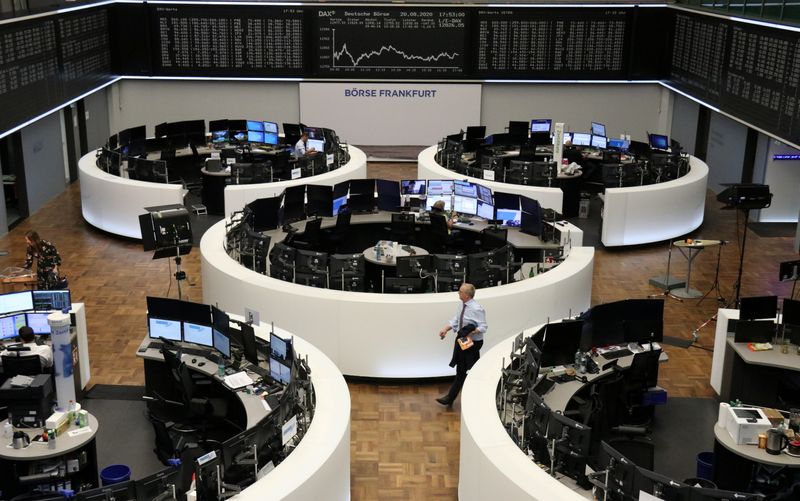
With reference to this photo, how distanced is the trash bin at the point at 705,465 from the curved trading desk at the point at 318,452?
336cm

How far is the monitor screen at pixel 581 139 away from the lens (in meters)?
18.8

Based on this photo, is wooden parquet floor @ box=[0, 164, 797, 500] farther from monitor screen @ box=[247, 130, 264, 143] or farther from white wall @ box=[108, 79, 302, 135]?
monitor screen @ box=[247, 130, 264, 143]

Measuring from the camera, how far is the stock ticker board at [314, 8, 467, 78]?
20.2 m

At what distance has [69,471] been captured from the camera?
813cm

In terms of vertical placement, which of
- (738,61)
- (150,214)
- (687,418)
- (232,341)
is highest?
(738,61)

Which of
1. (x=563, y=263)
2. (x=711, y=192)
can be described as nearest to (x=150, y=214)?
(x=563, y=263)

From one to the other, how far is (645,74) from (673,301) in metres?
8.80

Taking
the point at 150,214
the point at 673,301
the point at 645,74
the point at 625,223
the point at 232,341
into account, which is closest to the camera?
the point at 232,341

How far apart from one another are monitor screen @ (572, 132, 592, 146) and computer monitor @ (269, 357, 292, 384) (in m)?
11.5

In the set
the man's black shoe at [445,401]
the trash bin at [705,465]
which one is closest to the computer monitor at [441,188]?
the man's black shoe at [445,401]

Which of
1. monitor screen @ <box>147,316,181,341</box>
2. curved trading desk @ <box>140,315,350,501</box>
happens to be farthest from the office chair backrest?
curved trading desk @ <box>140,315,350,501</box>

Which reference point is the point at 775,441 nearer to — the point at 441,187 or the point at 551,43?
the point at 441,187

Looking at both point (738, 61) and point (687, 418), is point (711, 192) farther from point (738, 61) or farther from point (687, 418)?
point (687, 418)

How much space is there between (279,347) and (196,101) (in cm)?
1330
